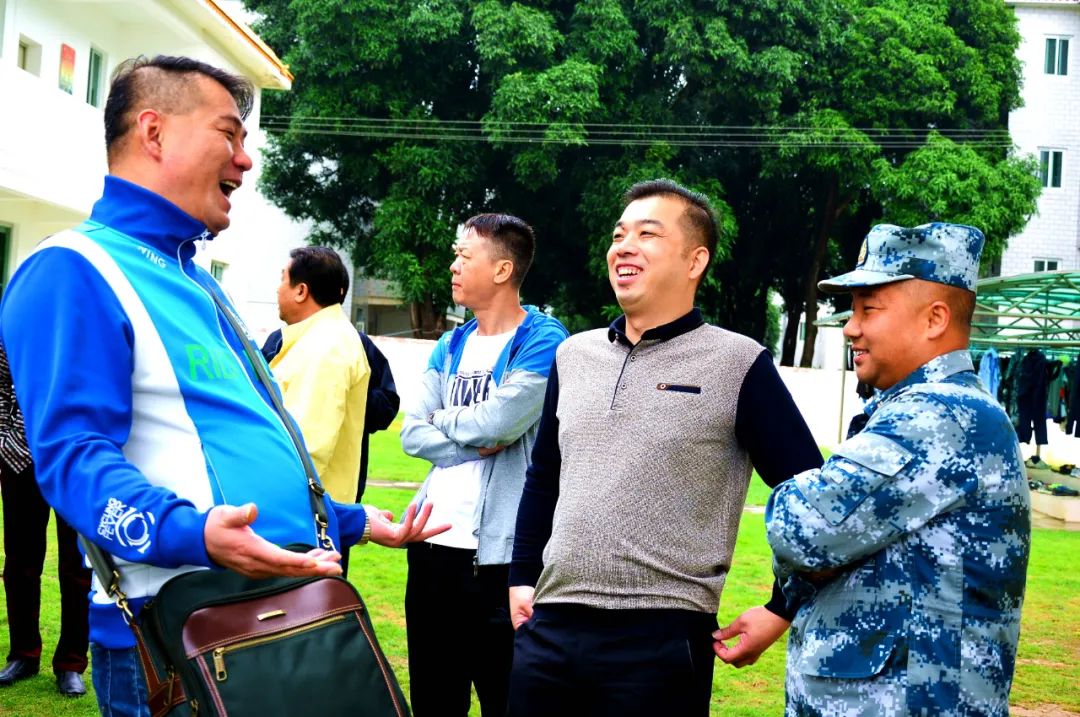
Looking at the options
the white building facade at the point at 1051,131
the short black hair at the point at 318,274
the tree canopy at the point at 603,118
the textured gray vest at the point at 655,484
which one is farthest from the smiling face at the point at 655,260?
the white building facade at the point at 1051,131

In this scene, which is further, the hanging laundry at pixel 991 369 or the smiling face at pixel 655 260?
the hanging laundry at pixel 991 369

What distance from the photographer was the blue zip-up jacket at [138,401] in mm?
2033

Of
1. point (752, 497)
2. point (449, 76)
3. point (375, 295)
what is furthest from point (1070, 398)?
point (375, 295)

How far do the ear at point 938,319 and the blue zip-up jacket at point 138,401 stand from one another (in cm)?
144

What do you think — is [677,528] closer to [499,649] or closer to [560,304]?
[499,649]

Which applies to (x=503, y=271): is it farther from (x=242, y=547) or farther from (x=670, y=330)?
(x=242, y=547)

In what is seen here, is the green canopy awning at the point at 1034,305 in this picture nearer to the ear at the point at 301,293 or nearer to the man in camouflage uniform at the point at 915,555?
the ear at the point at 301,293

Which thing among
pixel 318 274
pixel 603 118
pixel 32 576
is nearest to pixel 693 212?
pixel 318 274

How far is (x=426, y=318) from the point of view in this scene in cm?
3184

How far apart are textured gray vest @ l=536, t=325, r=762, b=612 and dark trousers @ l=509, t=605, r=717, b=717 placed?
51 mm

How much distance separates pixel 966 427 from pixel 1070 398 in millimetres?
15362

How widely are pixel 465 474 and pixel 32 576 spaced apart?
2.46 meters

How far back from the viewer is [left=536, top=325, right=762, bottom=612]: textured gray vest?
116 inches

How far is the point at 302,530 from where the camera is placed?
7.77ft
